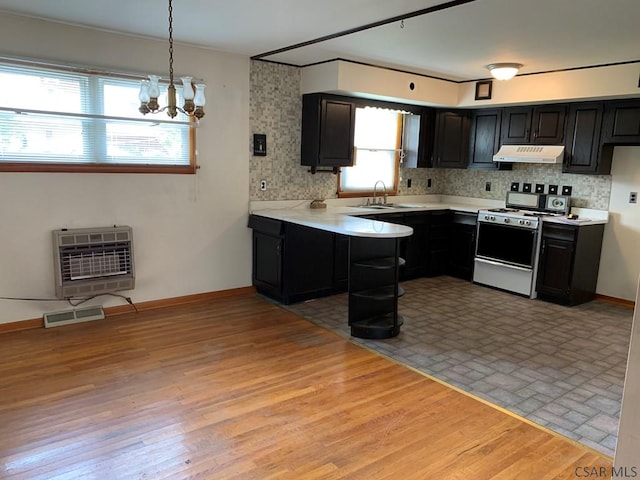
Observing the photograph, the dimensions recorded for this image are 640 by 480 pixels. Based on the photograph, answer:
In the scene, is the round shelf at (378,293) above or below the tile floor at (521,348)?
above

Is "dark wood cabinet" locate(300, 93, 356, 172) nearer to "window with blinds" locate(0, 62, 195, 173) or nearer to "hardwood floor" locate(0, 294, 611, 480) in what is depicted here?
"window with blinds" locate(0, 62, 195, 173)

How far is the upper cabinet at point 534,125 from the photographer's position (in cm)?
528

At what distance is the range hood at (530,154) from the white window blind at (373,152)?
1275 millimetres

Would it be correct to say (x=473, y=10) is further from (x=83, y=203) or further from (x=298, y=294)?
(x=83, y=203)

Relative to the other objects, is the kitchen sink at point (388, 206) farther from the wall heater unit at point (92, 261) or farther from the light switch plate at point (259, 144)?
the wall heater unit at point (92, 261)

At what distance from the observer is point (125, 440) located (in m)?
2.46

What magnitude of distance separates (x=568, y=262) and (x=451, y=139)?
2.14 meters

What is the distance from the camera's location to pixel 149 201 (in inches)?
174

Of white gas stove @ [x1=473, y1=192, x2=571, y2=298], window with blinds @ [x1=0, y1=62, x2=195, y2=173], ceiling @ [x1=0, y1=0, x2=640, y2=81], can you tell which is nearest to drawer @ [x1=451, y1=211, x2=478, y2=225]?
white gas stove @ [x1=473, y1=192, x2=571, y2=298]

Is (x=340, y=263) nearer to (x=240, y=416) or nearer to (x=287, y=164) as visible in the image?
(x=287, y=164)

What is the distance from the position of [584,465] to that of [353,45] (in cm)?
345

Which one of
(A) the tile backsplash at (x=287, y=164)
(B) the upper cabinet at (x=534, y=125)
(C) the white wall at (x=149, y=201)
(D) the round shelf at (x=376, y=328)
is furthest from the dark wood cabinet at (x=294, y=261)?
(B) the upper cabinet at (x=534, y=125)

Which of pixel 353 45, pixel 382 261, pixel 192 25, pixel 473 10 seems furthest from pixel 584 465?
pixel 192 25

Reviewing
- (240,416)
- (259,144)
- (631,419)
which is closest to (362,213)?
(259,144)
